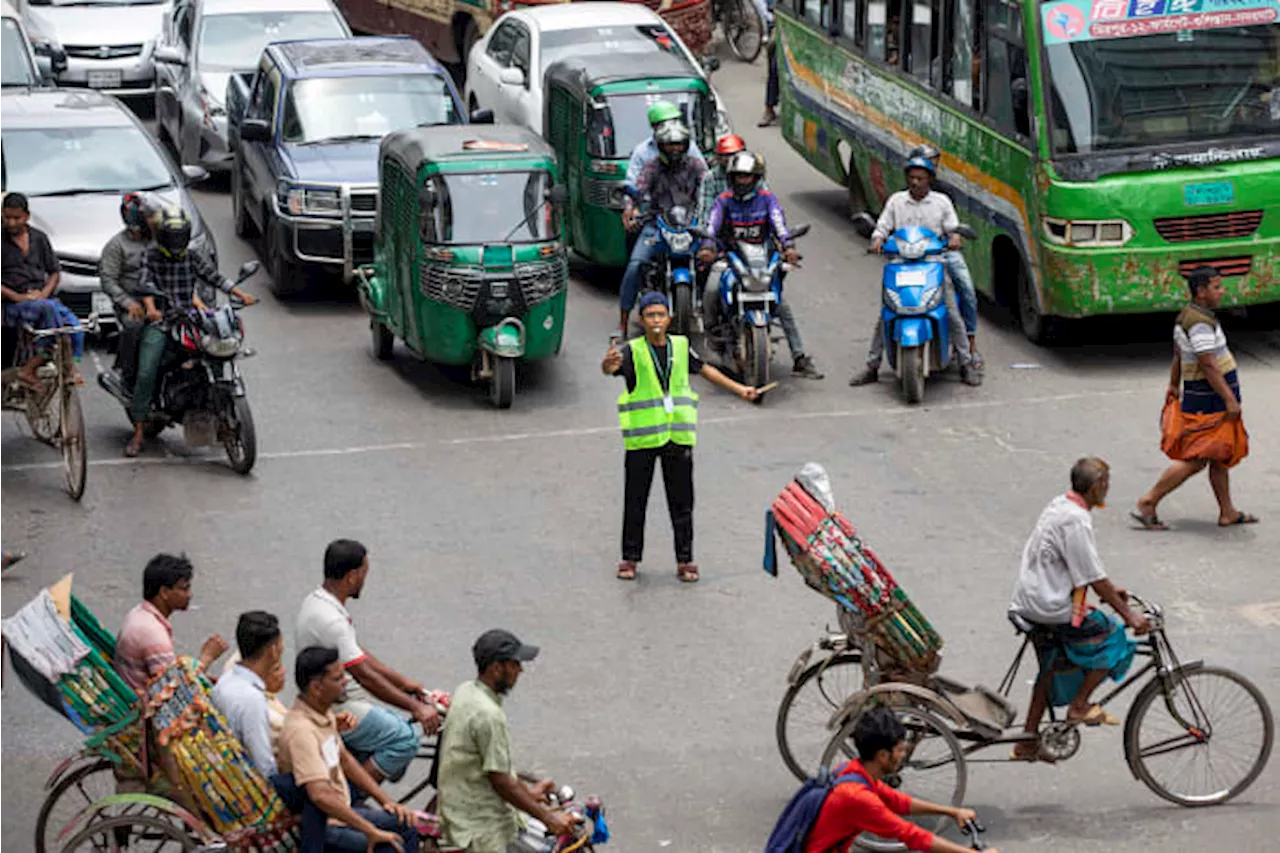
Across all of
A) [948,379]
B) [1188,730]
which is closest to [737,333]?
[948,379]

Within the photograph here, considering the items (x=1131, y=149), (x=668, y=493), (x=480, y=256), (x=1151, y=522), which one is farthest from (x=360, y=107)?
(x=1151, y=522)

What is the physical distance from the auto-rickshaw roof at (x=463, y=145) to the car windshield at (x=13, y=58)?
620 cm

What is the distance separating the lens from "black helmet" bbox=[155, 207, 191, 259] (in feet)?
49.9

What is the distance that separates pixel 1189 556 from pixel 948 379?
13.2 ft

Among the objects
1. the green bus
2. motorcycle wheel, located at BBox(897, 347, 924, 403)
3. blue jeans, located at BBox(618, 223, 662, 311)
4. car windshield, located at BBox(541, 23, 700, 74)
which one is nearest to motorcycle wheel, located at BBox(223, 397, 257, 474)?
blue jeans, located at BBox(618, 223, 662, 311)

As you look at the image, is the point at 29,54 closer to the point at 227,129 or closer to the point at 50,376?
the point at 227,129

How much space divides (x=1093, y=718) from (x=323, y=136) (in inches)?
457

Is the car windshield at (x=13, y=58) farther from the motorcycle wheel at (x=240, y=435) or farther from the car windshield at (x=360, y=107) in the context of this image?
the motorcycle wheel at (x=240, y=435)

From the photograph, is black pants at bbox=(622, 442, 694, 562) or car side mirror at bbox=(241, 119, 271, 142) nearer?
black pants at bbox=(622, 442, 694, 562)

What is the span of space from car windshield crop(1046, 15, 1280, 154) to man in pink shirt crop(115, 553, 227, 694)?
9.20 m

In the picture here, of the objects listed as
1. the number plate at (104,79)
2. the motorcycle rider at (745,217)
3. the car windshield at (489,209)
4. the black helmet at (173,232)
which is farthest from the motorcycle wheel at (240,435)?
the number plate at (104,79)

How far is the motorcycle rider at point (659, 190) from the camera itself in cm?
1797

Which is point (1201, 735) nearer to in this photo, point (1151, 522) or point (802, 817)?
point (802, 817)

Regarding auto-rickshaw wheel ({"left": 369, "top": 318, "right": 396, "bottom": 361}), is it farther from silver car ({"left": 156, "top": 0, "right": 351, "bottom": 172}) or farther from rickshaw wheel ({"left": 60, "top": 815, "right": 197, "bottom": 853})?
rickshaw wheel ({"left": 60, "top": 815, "right": 197, "bottom": 853})
